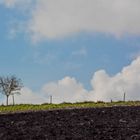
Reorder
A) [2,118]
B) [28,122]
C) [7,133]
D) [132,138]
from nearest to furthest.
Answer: [132,138] < [7,133] < [28,122] < [2,118]

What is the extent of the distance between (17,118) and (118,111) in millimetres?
4798

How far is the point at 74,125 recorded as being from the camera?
21719 millimetres

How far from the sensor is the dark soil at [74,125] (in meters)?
20.1

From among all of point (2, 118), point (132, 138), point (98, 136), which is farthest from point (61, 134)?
point (2, 118)

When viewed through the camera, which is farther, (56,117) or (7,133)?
(56,117)

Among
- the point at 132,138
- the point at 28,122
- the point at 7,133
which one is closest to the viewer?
the point at 132,138

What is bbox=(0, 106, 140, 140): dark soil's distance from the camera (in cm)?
2011

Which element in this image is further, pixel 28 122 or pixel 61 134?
pixel 28 122

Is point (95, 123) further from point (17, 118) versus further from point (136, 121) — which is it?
point (17, 118)

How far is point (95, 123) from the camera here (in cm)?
2200

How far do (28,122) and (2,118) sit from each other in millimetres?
2063

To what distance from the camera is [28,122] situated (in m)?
22.8

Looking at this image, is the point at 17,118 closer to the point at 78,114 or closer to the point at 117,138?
the point at 78,114

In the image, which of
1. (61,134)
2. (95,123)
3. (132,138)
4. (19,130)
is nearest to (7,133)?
(19,130)
